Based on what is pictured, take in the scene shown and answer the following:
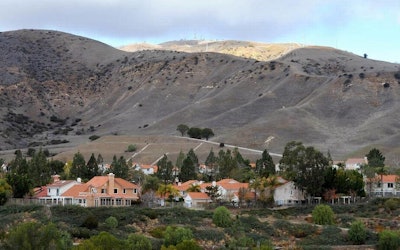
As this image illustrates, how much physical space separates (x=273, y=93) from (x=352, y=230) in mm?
124091

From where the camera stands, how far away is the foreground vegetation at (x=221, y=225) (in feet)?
195

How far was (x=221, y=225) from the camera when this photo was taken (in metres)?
67.5

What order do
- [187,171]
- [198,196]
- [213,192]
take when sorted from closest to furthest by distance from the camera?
[213,192], [198,196], [187,171]

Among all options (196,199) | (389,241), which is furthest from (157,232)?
(196,199)

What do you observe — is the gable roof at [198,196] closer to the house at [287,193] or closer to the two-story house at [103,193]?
the two-story house at [103,193]

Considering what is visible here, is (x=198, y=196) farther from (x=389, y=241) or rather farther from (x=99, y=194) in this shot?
(x=389, y=241)

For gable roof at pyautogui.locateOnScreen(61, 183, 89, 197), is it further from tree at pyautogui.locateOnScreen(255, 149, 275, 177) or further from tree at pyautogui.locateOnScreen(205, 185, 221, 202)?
tree at pyautogui.locateOnScreen(255, 149, 275, 177)

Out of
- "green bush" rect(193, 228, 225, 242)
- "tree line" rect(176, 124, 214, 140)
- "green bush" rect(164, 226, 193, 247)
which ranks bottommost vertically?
"green bush" rect(193, 228, 225, 242)

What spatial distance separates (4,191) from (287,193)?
32432 mm

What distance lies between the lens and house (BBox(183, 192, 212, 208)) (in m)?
86.0

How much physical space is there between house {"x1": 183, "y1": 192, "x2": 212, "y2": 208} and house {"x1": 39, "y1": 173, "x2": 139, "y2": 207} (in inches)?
243

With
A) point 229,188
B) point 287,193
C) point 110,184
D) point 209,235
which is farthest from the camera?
point 229,188

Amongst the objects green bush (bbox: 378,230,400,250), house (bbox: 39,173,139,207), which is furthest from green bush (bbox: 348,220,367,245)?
house (bbox: 39,173,139,207)

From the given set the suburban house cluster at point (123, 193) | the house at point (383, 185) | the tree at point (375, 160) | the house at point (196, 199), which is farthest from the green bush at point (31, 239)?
the tree at point (375, 160)
